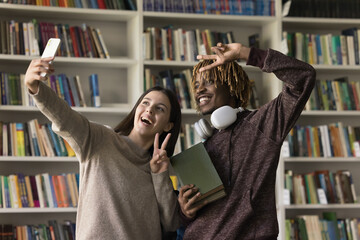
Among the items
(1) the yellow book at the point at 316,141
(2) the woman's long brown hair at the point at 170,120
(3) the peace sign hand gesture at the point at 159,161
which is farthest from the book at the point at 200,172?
(1) the yellow book at the point at 316,141

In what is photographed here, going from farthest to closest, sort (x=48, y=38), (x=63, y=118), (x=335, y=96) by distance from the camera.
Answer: (x=335, y=96) < (x=48, y=38) < (x=63, y=118)

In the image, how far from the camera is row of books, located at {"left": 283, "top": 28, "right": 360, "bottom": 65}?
4176 millimetres

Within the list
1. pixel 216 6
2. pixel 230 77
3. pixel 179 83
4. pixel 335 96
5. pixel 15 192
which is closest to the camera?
pixel 230 77

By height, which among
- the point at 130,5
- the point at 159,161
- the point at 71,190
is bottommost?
the point at 71,190

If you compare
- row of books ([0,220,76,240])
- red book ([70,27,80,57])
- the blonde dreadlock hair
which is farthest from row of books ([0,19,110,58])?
the blonde dreadlock hair

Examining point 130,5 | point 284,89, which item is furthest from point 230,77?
point 130,5

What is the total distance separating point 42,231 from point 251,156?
7.75 ft

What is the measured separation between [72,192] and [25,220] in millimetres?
450

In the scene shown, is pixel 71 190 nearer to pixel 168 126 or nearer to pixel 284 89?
pixel 168 126

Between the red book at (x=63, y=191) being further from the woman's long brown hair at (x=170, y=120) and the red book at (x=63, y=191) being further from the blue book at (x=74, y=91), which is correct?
the woman's long brown hair at (x=170, y=120)

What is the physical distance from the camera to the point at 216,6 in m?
4.11

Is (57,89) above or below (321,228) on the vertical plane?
above

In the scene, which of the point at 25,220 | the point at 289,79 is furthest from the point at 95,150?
the point at 25,220

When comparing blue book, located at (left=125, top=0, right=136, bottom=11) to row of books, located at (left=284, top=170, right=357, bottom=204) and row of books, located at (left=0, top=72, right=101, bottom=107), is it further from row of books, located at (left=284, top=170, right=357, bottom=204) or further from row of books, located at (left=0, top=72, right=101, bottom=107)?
row of books, located at (left=284, top=170, right=357, bottom=204)
